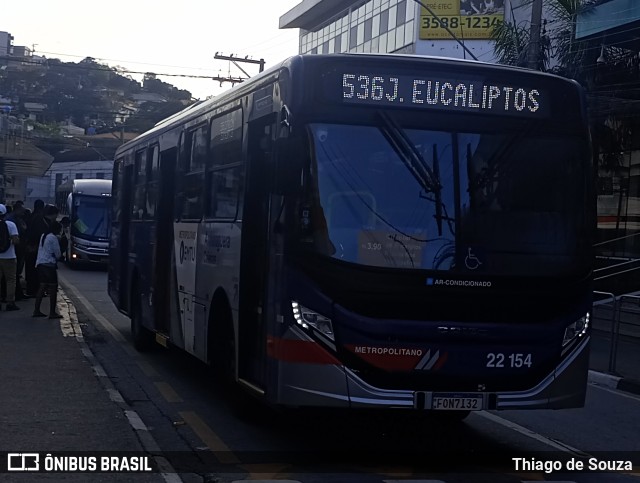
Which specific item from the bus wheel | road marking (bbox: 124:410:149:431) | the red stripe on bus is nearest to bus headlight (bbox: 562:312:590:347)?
the red stripe on bus

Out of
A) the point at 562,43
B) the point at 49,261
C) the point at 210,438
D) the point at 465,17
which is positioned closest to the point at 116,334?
the point at 49,261

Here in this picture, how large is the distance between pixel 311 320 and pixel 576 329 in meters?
2.11

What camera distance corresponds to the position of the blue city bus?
24.5ft

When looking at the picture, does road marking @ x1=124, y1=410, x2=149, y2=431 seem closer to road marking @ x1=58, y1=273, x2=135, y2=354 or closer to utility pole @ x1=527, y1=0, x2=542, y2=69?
road marking @ x1=58, y1=273, x2=135, y2=354

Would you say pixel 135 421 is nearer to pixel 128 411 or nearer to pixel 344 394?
pixel 128 411

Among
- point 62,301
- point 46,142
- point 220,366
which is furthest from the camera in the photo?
point 46,142

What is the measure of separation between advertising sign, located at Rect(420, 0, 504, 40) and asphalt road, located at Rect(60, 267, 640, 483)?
3467 centimetres

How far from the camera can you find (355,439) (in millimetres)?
8922

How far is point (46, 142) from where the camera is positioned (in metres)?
95.2

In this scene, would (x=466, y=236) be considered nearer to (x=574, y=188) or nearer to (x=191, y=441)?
(x=574, y=188)

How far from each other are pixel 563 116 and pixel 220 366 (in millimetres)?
3990

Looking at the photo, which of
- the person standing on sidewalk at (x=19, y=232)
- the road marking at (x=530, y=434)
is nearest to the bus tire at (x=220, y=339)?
the road marking at (x=530, y=434)

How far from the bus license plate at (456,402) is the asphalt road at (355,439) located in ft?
1.62

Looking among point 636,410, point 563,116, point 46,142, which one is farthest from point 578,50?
point 46,142
